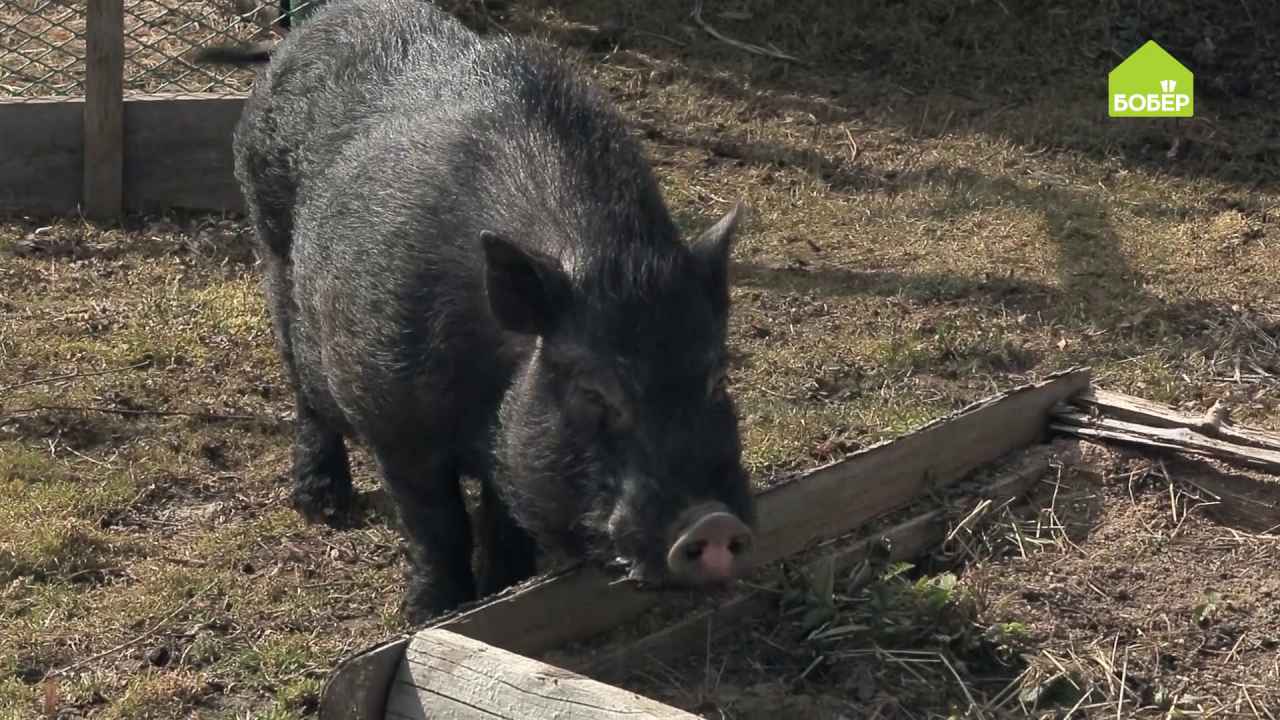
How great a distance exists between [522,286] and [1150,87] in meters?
5.97

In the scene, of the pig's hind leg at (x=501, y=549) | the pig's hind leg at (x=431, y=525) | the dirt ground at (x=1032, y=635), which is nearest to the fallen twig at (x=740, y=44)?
the dirt ground at (x=1032, y=635)

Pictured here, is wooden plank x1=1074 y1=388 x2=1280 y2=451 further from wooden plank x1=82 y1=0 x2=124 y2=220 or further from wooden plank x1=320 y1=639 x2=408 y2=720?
wooden plank x1=82 y1=0 x2=124 y2=220

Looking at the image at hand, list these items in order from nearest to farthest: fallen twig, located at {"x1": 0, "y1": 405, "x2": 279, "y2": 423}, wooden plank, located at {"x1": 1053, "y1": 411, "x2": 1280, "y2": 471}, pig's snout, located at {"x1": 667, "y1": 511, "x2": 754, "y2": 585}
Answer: pig's snout, located at {"x1": 667, "y1": 511, "x2": 754, "y2": 585}, wooden plank, located at {"x1": 1053, "y1": 411, "x2": 1280, "y2": 471}, fallen twig, located at {"x1": 0, "y1": 405, "x2": 279, "y2": 423}

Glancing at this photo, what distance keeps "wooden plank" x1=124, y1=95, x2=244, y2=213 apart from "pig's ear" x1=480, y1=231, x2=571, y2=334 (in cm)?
396

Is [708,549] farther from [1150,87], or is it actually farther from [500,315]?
[1150,87]

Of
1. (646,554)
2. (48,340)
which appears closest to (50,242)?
(48,340)

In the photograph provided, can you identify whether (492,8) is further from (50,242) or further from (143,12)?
(50,242)

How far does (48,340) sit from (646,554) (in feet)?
11.3

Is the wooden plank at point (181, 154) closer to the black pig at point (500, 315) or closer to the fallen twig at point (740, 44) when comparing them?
the black pig at point (500, 315)

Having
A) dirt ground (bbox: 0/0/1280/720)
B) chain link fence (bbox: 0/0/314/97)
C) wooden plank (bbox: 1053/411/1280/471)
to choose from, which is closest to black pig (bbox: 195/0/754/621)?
dirt ground (bbox: 0/0/1280/720)

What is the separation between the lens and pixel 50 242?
23.4 feet

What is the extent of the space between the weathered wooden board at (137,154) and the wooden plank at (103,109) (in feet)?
0.11

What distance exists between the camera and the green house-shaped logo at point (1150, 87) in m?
8.75

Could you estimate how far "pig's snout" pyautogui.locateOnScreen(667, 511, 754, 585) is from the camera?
3.44m
